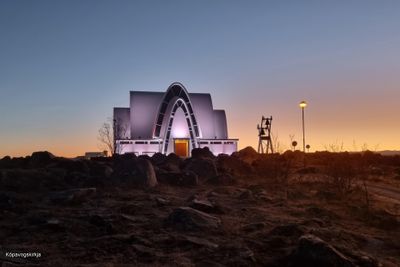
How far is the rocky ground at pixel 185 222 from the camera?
23.4 ft

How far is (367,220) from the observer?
11.2m

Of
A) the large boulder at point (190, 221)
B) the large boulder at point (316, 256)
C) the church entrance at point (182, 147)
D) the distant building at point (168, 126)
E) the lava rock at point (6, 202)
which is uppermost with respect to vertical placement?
the distant building at point (168, 126)

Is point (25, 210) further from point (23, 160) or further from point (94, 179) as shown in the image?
point (23, 160)

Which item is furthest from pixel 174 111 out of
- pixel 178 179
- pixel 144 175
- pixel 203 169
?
pixel 144 175

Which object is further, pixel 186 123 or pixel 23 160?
pixel 186 123

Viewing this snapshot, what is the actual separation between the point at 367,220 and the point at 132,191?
8341 millimetres

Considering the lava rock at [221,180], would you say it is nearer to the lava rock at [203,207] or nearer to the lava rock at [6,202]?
the lava rock at [203,207]

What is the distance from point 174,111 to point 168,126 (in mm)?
2098

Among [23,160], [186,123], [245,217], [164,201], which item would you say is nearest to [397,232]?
[245,217]

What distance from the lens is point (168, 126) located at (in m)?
50.4

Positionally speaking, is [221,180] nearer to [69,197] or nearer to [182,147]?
[69,197]

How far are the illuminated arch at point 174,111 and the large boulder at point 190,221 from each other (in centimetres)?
4077

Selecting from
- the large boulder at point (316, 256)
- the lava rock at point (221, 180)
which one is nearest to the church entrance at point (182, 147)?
the lava rock at point (221, 180)

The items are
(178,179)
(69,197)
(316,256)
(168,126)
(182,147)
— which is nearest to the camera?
(316,256)
